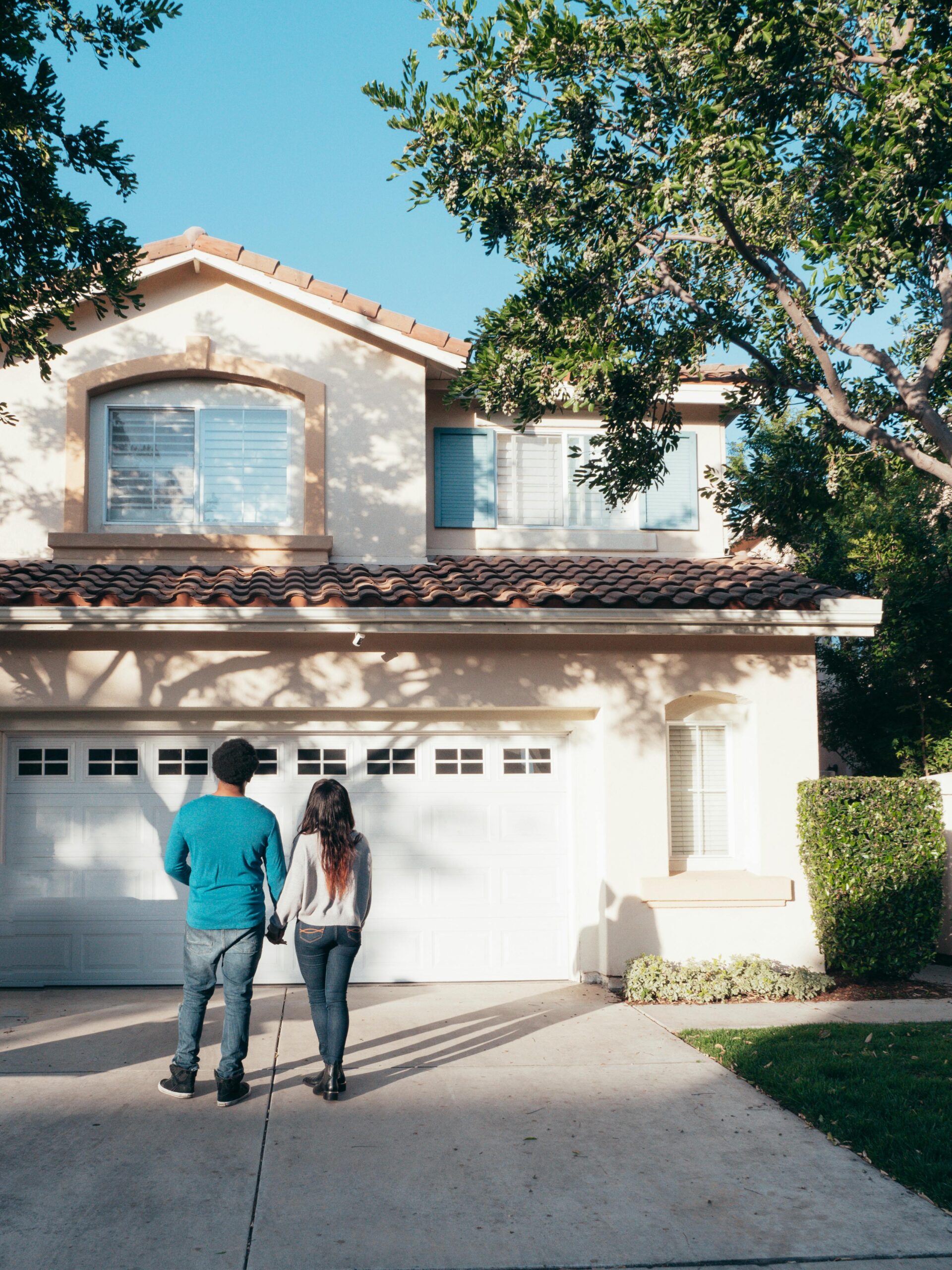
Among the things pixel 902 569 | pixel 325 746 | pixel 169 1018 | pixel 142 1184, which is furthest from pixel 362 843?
pixel 902 569

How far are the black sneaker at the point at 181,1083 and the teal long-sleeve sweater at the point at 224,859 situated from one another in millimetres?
847

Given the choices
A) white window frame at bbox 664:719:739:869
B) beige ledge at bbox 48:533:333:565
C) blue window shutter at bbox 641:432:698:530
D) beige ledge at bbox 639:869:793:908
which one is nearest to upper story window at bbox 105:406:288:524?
beige ledge at bbox 48:533:333:565

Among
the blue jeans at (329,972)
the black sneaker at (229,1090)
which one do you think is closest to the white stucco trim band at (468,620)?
the blue jeans at (329,972)

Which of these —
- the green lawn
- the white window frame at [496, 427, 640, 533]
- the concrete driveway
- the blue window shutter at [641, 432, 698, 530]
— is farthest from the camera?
the blue window shutter at [641, 432, 698, 530]

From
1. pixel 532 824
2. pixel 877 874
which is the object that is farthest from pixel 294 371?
pixel 877 874

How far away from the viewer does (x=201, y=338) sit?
11.5 metres

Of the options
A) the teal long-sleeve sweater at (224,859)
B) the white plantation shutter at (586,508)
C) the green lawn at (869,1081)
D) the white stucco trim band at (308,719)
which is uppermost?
the white plantation shutter at (586,508)

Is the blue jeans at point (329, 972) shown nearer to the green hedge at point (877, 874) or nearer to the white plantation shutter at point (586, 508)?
the green hedge at point (877, 874)

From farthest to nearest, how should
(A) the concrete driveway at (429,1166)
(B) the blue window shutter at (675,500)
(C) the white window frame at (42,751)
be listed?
(B) the blue window shutter at (675,500) → (C) the white window frame at (42,751) → (A) the concrete driveway at (429,1166)

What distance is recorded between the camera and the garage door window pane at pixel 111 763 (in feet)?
31.3

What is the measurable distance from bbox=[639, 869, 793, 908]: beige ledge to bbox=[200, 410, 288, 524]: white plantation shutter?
5435mm

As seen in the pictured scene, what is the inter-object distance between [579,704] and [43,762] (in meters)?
4.78

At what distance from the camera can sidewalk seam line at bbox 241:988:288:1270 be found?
13.8 ft

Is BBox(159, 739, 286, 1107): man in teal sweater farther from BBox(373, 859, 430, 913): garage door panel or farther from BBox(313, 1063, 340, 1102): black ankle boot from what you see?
BBox(373, 859, 430, 913): garage door panel
